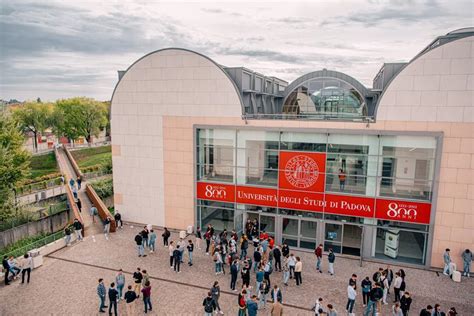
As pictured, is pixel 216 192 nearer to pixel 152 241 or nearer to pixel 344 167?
pixel 152 241

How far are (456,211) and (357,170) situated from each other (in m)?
5.06

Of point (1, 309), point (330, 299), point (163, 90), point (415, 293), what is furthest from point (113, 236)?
point (415, 293)

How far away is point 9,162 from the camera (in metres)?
24.4

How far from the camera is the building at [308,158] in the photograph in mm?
16281

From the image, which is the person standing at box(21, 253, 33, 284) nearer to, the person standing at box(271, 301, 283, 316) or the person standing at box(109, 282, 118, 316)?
the person standing at box(109, 282, 118, 316)

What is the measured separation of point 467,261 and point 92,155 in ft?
167

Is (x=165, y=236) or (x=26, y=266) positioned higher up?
(x=165, y=236)

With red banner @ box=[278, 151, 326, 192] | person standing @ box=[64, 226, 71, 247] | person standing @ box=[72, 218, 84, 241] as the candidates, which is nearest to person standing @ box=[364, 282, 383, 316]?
red banner @ box=[278, 151, 326, 192]

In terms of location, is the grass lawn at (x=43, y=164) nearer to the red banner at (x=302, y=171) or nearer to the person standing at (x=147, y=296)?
the red banner at (x=302, y=171)

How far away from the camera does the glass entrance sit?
19281 mm

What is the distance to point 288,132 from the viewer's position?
18.9 m

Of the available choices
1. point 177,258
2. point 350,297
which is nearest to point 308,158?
point 350,297

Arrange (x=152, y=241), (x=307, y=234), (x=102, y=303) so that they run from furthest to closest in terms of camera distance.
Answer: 1. (x=307, y=234)
2. (x=152, y=241)
3. (x=102, y=303)

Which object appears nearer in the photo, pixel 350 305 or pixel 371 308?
pixel 371 308
